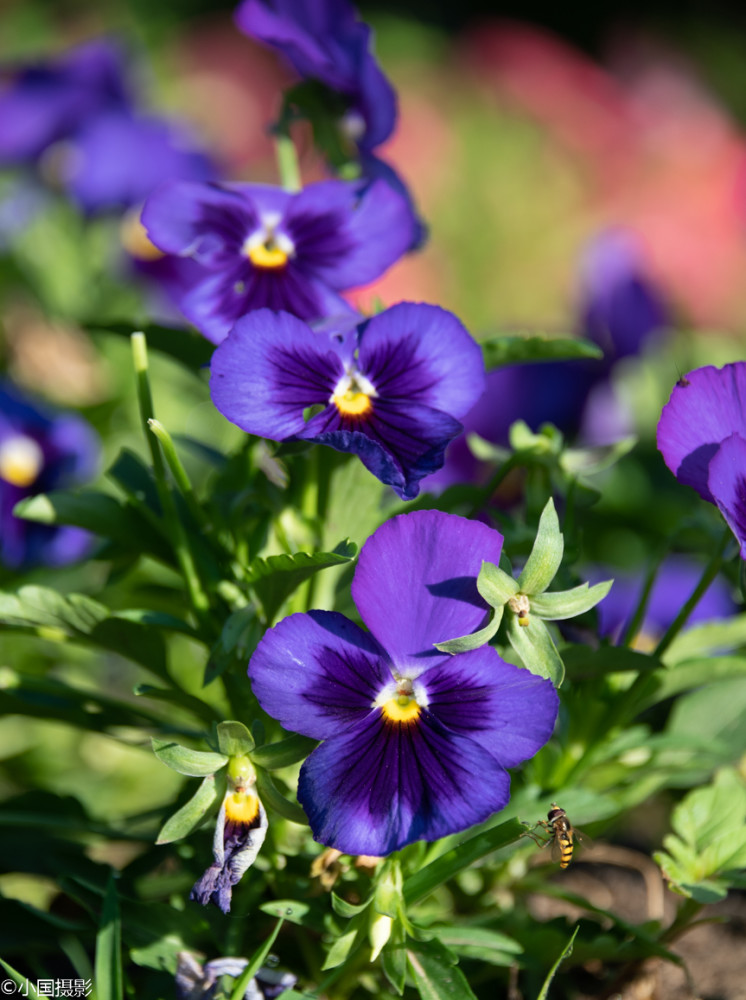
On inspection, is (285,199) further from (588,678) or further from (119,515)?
(588,678)

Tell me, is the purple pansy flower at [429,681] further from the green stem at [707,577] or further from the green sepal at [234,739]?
the green stem at [707,577]

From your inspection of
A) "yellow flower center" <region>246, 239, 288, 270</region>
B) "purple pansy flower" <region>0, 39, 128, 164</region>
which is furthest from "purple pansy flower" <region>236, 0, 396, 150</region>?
"purple pansy flower" <region>0, 39, 128, 164</region>

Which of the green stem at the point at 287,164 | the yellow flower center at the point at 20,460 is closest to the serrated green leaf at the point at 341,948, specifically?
the green stem at the point at 287,164

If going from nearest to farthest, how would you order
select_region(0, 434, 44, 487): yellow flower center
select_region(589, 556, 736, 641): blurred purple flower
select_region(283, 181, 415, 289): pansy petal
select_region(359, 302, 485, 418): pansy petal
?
select_region(359, 302, 485, 418): pansy petal < select_region(283, 181, 415, 289): pansy petal < select_region(589, 556, 736, 641): blurred purple flower < select_region(0, 434, 44, 487): yellow flower center

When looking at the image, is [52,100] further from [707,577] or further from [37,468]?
[707,577]

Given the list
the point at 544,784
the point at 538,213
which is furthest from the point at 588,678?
the point at 538,213

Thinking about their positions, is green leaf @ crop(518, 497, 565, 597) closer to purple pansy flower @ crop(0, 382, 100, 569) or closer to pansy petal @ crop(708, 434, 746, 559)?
pansy petal @ crop(708, 434, 746, 559)

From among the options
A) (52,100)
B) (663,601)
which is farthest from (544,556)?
(52,100)
